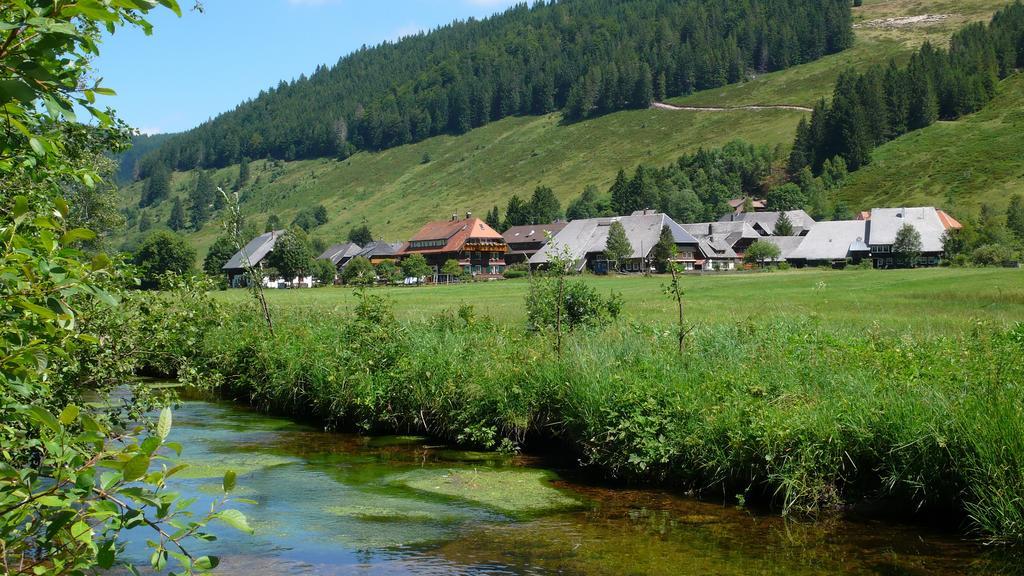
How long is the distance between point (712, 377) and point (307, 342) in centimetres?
1262

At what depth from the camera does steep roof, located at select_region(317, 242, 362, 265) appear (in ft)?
538

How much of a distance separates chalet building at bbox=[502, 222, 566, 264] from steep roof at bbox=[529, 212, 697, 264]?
12.9 metres

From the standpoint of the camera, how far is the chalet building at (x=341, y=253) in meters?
163

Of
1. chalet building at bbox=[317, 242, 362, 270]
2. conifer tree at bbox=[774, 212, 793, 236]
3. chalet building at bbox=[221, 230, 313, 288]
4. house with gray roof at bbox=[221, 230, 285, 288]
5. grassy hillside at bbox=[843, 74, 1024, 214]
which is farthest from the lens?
chalet building at bbox=[317, 242, 362, 270]

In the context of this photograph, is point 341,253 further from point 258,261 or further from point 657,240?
point 657,240

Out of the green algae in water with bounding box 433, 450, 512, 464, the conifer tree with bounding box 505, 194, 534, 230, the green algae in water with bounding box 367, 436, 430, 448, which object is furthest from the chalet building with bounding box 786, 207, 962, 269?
the green algae in water with bounding box 433, 450, 512, 464

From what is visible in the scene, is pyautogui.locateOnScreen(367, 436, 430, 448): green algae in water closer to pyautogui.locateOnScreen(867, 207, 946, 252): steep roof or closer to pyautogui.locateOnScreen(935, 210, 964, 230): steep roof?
pyautogui.locateOnScreen(867, 207, 946, 252): steep roof

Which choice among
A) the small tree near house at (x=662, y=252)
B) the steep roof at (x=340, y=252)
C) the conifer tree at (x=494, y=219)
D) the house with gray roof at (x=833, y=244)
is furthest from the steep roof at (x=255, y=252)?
the house with gray roof at (x=833, y=244)

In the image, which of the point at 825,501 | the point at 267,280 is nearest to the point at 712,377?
the point at 825,501

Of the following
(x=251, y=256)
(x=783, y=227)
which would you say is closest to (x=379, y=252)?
(x=251, y=256)

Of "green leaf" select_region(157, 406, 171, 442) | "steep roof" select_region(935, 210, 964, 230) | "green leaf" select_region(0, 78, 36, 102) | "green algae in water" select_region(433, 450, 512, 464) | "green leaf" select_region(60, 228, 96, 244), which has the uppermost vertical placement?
"steep roof" select_region(935, 210, 964, 230)

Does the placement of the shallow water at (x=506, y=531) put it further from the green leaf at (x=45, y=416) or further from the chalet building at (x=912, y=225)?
the chalet building at (x=912, y=225)

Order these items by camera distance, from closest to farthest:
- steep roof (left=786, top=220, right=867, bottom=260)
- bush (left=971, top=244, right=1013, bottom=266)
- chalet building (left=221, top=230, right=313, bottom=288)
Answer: bush (left=971, top=244, right=1013, bottom=266) → chalet building (left=221, top=230, right=313, bottom=288) → steep roof (left=786, top=220, right=867, bottom=260)

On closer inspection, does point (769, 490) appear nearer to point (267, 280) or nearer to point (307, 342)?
point (307, 342)
